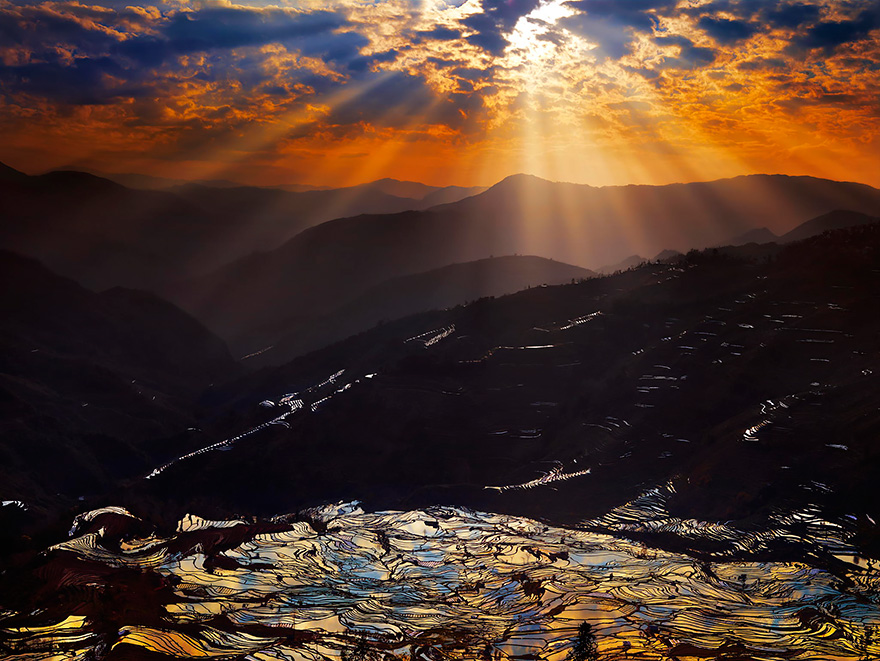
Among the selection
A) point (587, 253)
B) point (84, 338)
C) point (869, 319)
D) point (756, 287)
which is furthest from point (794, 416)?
point (587, 253)

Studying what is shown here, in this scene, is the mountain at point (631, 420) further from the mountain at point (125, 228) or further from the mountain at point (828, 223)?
the mountain at point (125, 228)

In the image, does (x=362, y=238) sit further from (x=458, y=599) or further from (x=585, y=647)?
(x=585, y=647)

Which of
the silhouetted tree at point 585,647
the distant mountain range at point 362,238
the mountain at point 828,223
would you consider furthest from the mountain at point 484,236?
the silhouetted tree at point 585,647

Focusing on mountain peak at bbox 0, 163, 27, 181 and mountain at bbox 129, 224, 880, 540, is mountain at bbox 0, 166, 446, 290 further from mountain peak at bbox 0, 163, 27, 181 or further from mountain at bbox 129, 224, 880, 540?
mountain at bbox 129, 224, 880, 540

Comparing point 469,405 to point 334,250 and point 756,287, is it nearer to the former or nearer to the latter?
point 756,287

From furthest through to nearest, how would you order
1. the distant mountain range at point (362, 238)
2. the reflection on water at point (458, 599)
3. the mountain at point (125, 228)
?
the mountain at point (125, 228), the distant mountain range at point (362, 238), the reflection on water at point (458, 599)

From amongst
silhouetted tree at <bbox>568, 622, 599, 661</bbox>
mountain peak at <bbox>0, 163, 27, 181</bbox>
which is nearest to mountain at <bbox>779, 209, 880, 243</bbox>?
silhouetted tree at <bbox>568, 622, 599, 661</bbox>

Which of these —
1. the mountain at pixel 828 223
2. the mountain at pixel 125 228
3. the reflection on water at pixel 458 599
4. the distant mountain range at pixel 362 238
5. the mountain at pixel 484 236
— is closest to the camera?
the reflection on water at pixel 458 599
